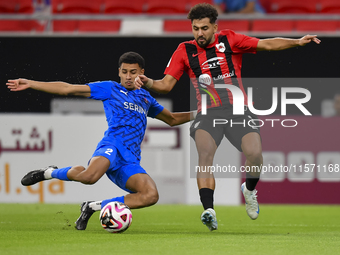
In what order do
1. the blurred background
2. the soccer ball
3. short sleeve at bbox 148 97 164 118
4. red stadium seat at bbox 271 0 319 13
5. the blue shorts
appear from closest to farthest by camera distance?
the soccer ball → the blue shorts → short sleeve at bbox 148 97 164 118 → the blurred background → red stadium seat at bbox 271 0 319 13

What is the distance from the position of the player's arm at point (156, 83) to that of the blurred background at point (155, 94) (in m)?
4.16

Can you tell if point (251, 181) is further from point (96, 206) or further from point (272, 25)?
point (272, 25)

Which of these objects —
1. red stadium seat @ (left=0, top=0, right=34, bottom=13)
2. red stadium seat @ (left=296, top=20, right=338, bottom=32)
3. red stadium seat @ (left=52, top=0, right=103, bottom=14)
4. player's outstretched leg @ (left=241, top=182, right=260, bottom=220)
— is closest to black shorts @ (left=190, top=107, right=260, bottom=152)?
player's outstretched leg @ (left=241, top=182, right=260, bottom=220)

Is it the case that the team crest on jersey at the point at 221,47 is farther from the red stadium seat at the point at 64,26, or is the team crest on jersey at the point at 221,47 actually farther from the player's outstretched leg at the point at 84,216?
the red stadium seat at the point at 64,26

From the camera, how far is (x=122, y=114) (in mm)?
5996

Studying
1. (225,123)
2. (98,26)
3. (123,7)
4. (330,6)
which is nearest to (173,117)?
(225,123)

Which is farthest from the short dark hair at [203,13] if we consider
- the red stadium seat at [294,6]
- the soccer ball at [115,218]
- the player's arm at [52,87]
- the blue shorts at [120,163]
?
the red stadium seat at [294,6]

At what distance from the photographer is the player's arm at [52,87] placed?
5.41 m

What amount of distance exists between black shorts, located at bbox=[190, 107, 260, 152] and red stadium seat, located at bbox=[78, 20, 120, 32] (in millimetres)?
5998

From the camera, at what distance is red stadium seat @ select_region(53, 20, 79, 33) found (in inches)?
452

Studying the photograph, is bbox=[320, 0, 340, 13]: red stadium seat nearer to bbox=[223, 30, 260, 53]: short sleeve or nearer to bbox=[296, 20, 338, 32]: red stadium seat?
bbox=[296, 20, 338, 32]: red stadium seat

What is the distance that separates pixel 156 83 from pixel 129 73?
448 millimetres

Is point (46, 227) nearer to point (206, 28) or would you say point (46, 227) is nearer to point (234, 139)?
point (234, 139)

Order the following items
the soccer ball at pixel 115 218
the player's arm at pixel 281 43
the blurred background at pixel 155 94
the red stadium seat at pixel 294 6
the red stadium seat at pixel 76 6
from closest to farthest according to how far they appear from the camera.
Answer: the soccer ball at pixel 115 218 → the player's arm at pixel 281 43 → the blurred background at pixel 155 94 → the red stadium seat at pixel 294 6 → the red stadium seat at pixel 76 6
